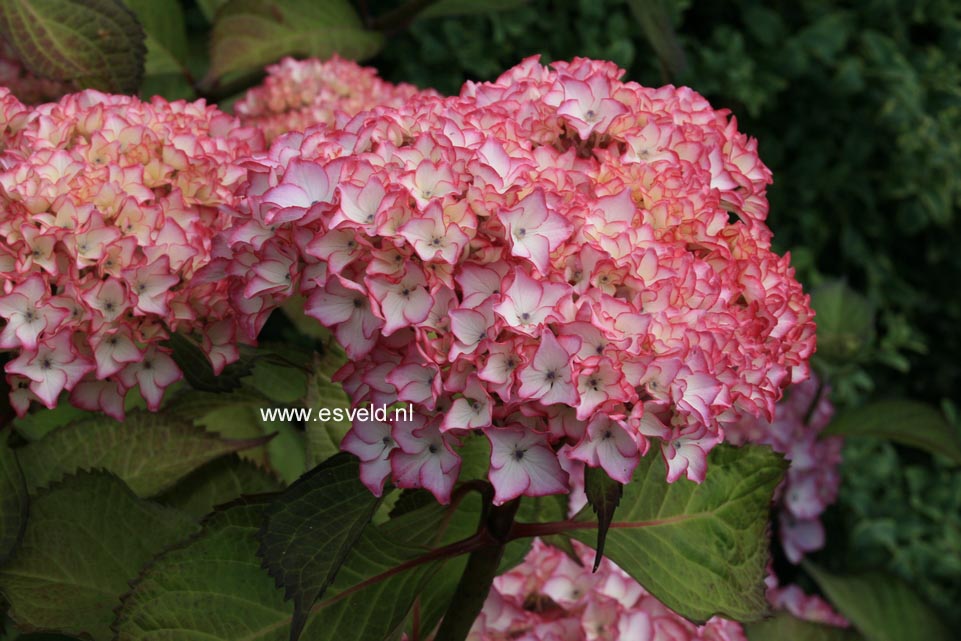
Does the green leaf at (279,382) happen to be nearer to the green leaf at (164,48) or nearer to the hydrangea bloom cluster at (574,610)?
the hydrangea bloom cluster at (574,610)

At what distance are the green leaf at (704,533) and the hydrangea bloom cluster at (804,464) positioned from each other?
729 mm

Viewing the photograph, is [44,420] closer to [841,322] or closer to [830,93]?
[841,322]

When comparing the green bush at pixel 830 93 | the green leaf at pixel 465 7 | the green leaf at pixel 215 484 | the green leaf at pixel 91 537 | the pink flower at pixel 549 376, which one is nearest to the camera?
the pink flower at pixel 549 376

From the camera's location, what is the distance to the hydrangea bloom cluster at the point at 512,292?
2.05 ft

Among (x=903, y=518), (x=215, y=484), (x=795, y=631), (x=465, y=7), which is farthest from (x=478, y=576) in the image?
(x=903, y=518)

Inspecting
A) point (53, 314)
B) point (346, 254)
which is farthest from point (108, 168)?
point (346, 254)

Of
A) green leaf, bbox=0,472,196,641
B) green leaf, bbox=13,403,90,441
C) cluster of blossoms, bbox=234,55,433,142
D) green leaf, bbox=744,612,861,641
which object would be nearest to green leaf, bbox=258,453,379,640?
Answer: green leaf, bbox=0,472,196,641

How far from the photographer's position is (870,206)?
1.87 metres

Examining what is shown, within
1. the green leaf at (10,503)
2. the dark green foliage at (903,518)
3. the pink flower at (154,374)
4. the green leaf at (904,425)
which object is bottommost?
the dark green foliage at (903,518)

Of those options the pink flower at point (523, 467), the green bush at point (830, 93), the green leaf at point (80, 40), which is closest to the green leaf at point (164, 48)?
the green leaf at point (80, 40)

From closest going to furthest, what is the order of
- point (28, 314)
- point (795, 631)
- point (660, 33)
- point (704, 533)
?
point (28, 314) → point (704, 533) → point (795, 631) → point (660, 33)

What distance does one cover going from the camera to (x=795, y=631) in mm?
1049

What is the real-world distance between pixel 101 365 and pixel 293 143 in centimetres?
20

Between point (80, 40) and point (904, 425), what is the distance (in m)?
1.14
